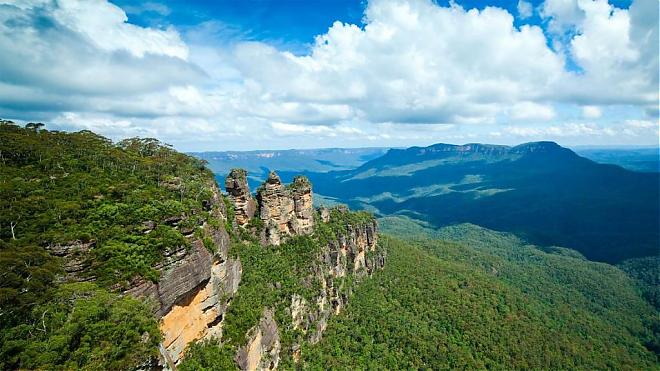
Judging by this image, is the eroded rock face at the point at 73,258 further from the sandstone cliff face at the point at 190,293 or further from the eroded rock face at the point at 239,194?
the eroded rock face at the point at 239,194

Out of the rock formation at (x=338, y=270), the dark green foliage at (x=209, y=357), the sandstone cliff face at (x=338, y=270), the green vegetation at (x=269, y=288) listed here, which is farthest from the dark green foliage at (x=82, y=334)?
the sandstone cliff face at (x=338, y=270)

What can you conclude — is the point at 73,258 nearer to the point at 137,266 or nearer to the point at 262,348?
the point at 137,266

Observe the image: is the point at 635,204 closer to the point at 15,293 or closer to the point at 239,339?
the point at 239,339

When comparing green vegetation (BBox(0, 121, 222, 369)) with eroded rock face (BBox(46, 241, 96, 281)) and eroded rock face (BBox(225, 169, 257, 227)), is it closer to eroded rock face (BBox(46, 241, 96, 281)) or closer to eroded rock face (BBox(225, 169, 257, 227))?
eroded rock face (BBox(46, 241, 96, 281))

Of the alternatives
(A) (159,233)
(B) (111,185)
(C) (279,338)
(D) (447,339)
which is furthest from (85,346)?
(D) (447,339)

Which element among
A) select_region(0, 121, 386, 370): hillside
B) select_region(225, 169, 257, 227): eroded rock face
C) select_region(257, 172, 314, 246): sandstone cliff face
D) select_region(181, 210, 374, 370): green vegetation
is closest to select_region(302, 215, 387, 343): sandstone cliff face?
select_region(0, 121, 386, 370): hillside
